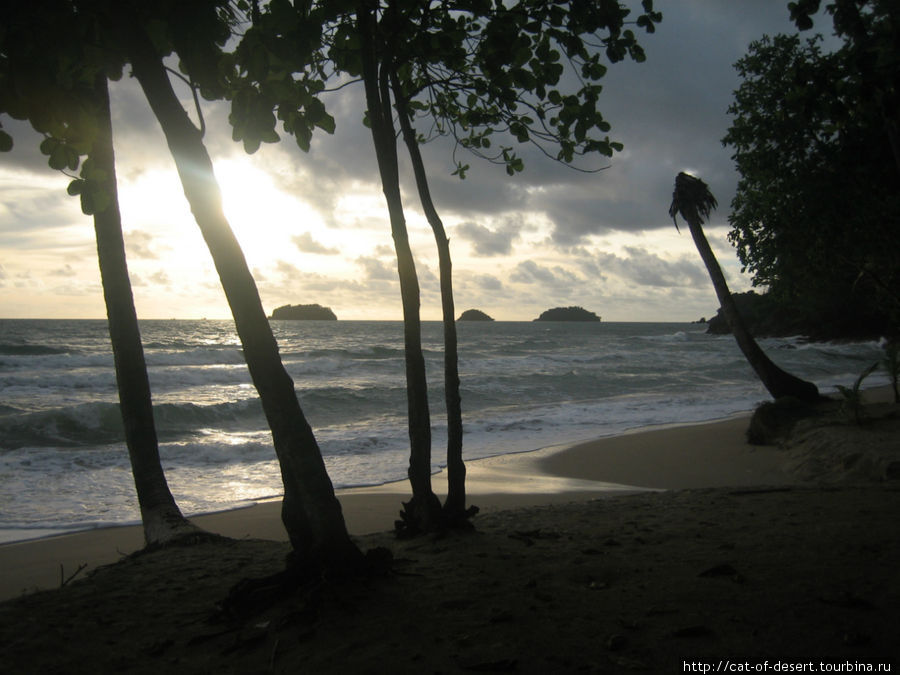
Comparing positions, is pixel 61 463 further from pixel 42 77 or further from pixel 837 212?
pixel 837 212

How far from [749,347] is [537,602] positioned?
1128 centimetres

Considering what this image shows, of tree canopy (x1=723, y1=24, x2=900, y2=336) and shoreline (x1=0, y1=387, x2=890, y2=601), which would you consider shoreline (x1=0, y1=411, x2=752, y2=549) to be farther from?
tree canopy (x1=723, y1=24, x2=900, y2=336)

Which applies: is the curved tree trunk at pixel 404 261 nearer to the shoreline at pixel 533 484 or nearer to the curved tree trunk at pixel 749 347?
the shoreline at pixel 533 484

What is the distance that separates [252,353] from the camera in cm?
328

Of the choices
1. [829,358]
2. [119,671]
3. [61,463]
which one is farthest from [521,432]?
[829,358]

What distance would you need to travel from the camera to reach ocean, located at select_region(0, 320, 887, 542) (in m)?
9.09

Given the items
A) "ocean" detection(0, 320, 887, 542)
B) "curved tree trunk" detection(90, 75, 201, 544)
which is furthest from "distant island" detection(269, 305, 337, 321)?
"curved tree trunk" detection(90, 75, 201, 544)

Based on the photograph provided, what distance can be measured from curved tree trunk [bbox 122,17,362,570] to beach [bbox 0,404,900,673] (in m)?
0.28

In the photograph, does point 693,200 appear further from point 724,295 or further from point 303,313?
point 303,313

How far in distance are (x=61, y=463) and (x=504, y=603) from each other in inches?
399

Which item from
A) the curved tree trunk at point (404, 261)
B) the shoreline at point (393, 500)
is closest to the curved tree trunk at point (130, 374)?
the shoreline at point (393, 500)

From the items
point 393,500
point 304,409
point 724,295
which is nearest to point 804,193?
point 724,295

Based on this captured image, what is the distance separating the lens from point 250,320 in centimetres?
326

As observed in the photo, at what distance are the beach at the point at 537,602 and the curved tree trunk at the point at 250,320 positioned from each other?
0.93 feet
